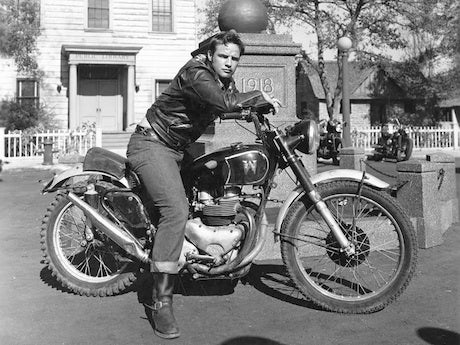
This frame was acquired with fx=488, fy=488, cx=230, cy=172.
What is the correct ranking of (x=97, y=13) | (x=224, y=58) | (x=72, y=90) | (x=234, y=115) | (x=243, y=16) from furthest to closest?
(x=97, y=13) → (x=72, y=90) → (x=243, y=16) → (x=224, y=58) → (x=234, y=115)

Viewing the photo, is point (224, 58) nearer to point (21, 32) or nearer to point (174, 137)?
point (174, 137)

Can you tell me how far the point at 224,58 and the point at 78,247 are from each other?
202cm

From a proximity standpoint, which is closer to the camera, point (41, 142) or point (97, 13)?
point (41, 142)

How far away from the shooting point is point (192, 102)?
3.42m

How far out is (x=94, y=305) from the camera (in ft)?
12.0

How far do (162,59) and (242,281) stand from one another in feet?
77.6

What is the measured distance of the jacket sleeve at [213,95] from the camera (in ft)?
10.4

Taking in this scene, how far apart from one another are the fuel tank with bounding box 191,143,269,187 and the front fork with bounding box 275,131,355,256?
0.16 m

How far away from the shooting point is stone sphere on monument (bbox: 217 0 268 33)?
21.1ft

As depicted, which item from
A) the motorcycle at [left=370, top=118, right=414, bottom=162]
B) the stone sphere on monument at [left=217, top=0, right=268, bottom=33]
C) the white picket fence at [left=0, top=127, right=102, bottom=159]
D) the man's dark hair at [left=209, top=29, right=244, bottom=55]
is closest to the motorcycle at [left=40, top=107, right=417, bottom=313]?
the man's dark hair at [left=209, top=29, right=244, bottom=55]

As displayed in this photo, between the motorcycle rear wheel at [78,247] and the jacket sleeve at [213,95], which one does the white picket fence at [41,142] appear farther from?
the jacket sleeve at [213,95]

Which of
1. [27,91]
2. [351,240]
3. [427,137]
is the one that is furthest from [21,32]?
[351,240]

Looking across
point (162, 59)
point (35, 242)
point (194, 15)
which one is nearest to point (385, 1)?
point (194, 15)

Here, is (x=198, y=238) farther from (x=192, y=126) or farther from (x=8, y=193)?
(x=8, y=193)
